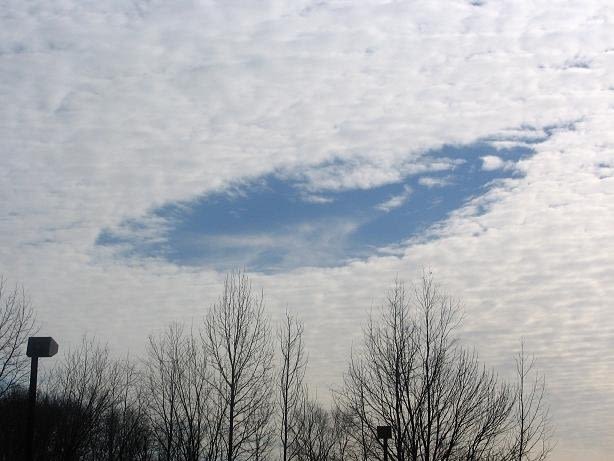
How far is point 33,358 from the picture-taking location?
13.9 metres

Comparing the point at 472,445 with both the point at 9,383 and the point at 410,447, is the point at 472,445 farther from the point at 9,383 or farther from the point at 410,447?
the point at 9,383

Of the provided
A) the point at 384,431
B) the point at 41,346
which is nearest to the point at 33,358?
the point at 41,346

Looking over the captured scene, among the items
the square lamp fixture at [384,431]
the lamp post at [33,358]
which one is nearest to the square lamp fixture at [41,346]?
the lamp post at [33,358]

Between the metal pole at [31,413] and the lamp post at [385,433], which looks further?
the lamp post at [385,433]

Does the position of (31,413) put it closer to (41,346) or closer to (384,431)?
(41,346)

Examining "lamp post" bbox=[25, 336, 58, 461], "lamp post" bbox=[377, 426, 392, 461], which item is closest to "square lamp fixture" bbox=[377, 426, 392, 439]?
"lamp post" bbox=[377, 426, 392, 461]

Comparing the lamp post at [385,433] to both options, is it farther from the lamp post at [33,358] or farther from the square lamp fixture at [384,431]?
the lamp post at [33,358]

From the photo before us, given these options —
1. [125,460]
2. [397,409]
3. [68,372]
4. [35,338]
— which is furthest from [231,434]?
[125,460]

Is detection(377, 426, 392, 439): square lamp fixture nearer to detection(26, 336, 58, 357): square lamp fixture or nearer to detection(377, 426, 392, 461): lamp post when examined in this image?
detection(377, 426, 392, 461): lamp post

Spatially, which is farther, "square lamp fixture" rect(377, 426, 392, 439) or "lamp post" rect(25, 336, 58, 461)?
"square lamp fixture" rect(377, 426, 392, 439)

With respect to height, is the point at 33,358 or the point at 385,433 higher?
the point at 33,358

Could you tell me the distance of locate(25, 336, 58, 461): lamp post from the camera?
13766mm

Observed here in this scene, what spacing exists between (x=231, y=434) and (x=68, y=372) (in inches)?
364

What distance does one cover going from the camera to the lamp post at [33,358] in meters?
13.8
